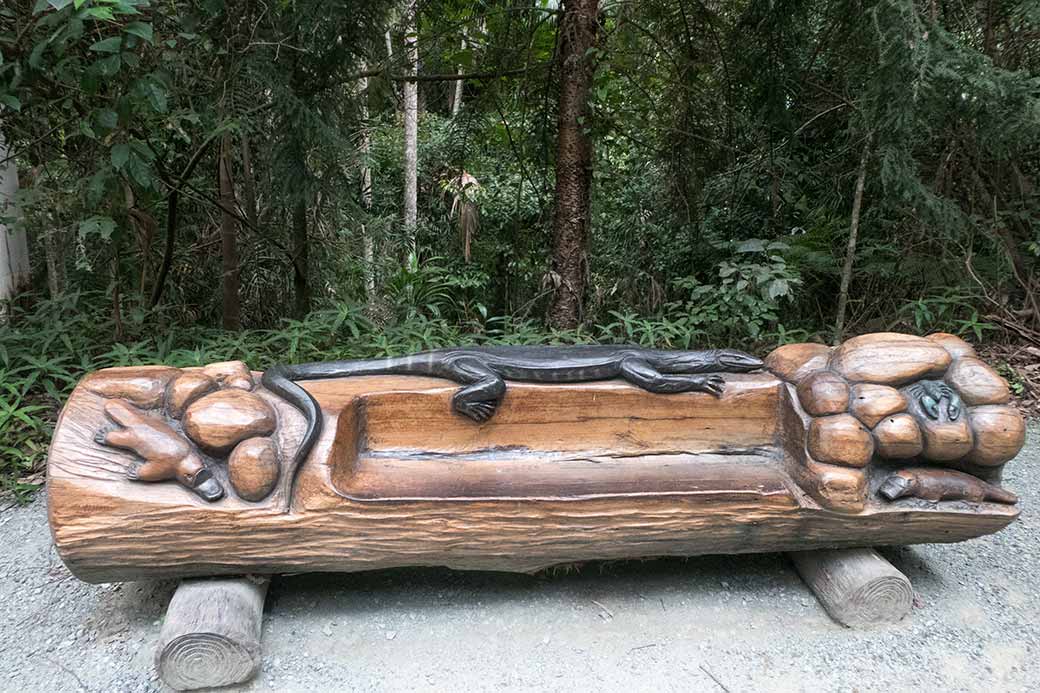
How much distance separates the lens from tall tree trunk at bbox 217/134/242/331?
14.1ft

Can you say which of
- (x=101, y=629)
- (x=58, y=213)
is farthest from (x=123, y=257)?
(x=101, y=629)

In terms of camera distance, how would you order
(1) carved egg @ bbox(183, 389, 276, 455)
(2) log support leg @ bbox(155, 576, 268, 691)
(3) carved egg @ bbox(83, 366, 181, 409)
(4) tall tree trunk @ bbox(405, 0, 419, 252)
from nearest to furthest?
1. (2) log support leg @ bbox(155, 576, 268, 691)
2. (1) carved egg @ bbox(183, 389, 276, 455)
3. (3) carved egg @ bbox(83, 366, 181, 409)
4. (4) tall tree trunk @ bbox(405, 0, 419, 252)

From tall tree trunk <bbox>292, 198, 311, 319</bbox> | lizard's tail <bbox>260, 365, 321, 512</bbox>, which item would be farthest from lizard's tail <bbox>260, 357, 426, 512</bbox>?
tall tree trunk <bbox>292, 198, 311, 319</bbox>

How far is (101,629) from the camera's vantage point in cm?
236

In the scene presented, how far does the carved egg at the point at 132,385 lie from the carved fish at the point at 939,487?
2.66 m

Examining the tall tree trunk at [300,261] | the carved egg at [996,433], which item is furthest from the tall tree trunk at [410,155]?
the carved egg at [996,433]

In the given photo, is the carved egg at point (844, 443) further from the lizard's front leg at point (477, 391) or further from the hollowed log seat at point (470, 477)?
the lizard's front leg at point (477, 391)

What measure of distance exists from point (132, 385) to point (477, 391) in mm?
1231

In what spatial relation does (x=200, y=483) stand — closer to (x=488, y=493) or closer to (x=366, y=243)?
(x=488, y=493)

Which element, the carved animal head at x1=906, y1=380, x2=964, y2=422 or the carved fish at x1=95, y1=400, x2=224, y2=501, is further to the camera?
the carved animal head at x1=906, y1=380, x2=964, y2=422

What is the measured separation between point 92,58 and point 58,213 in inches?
48.5

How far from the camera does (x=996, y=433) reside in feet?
7.90

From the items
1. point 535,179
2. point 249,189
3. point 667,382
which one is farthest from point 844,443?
point 535,179

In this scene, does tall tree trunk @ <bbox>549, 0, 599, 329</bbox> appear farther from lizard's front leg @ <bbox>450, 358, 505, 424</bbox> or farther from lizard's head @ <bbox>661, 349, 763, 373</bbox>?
lizard's front leg @ <bbox>450, 358, 505, 424</bbox>
